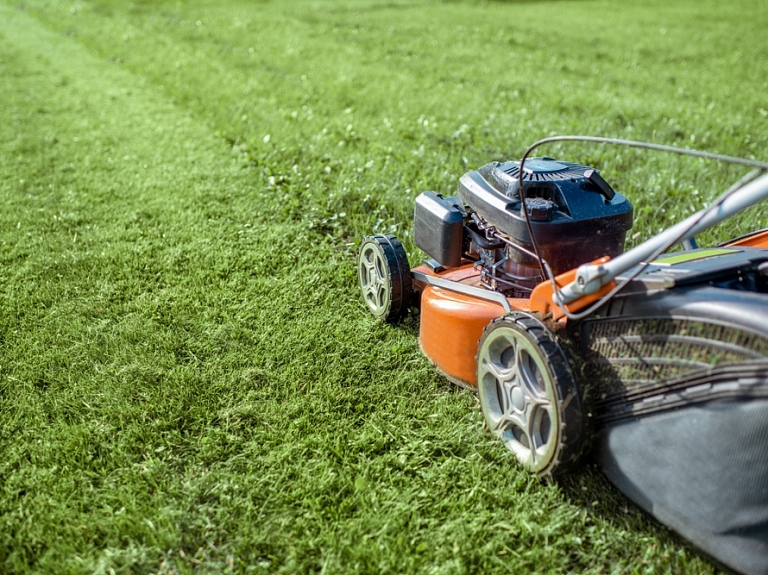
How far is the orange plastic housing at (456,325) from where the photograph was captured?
8.24 ft

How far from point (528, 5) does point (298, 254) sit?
38.7 feet

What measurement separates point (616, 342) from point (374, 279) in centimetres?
136

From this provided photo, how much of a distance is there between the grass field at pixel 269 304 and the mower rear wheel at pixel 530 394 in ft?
0.34

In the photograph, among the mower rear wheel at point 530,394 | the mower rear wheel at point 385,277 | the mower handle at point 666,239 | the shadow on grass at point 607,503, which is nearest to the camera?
the mower handle at point 666,239

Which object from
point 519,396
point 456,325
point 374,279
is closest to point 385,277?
point 374,279

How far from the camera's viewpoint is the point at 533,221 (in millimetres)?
2379

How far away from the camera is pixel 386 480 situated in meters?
2.30

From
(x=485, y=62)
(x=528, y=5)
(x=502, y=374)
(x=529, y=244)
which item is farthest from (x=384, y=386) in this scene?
(x=528, y=5)

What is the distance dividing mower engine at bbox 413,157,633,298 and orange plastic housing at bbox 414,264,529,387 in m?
0.14

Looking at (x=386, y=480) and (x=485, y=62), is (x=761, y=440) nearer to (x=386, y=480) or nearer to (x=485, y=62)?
(x=386, y=480)

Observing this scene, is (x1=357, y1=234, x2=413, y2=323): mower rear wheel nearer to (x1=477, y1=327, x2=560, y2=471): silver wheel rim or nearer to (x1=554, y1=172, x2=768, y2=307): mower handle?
(x1=477, y1=327, x2=560, y2=471): silver wheel rim

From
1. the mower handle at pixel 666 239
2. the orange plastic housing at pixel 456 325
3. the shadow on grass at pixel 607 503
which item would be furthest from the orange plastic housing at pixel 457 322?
the shadow on grass at pixel 607 503

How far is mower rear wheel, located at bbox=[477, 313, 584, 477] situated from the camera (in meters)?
1.99

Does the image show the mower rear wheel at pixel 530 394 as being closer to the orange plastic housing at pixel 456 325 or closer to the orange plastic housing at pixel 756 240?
the orange plastic housing at pixel 456 325
